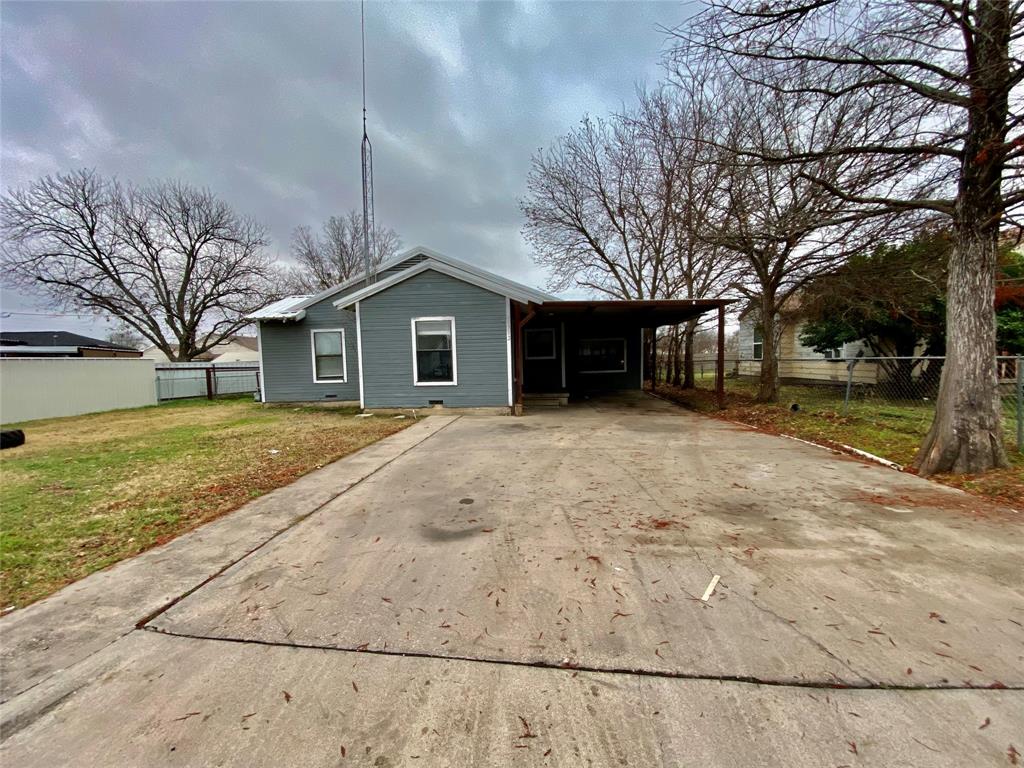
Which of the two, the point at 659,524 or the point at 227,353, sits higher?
the point at 227,353

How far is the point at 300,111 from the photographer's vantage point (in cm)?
1277

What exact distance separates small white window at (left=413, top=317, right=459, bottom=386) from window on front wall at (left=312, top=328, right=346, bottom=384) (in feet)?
12.7

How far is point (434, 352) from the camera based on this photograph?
35.8 feet

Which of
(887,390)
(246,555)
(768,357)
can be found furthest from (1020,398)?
(887,390)

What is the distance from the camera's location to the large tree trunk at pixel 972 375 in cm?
479

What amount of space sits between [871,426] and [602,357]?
9.25 metres

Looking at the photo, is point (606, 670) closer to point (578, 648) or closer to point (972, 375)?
point (578, 648)

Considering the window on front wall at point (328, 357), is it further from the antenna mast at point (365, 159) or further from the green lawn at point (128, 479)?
the green lawn at point (128, 479)

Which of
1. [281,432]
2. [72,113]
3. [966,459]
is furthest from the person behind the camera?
Result: [72,113]

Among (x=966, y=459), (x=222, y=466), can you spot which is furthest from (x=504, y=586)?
(x=966, y=459)

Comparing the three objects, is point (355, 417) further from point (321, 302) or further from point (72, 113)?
point (72, 113)

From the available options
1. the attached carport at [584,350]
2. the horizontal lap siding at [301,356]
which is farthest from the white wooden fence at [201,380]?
the attached carport at [584,350]

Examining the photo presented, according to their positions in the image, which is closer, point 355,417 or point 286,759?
point 286,759

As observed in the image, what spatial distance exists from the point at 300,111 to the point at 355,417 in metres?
9.55
